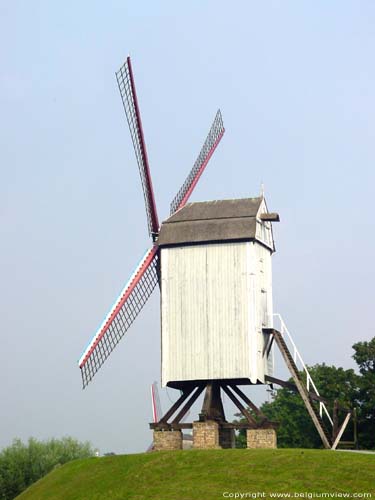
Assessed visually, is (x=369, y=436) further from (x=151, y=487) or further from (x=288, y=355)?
(x=151, y=487)

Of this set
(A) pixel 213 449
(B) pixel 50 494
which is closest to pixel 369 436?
(A) pixel 213 449

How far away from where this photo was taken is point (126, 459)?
41.5 meters

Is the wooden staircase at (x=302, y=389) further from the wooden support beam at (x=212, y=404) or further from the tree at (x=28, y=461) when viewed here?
the tree at (x=28, y=461)

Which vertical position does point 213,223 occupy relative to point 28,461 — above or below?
above

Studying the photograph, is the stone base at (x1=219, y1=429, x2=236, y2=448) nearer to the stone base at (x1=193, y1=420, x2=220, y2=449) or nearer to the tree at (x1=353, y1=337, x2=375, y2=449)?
the stone base at (x1=193, y1=420, x2=220, y2=449)

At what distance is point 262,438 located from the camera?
145ft

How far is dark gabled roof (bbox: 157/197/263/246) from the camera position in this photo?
4494cm

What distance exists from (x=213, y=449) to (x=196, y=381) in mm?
4384

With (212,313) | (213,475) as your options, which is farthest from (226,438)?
(213,475)

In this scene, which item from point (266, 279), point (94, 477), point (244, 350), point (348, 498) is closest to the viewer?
Result: point (348, 498)

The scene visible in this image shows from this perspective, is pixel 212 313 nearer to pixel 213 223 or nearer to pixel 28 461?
pixel 213 223

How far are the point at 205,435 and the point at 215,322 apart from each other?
486 centimetres

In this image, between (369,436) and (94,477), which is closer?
(94,477)

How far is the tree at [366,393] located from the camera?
57.8m
